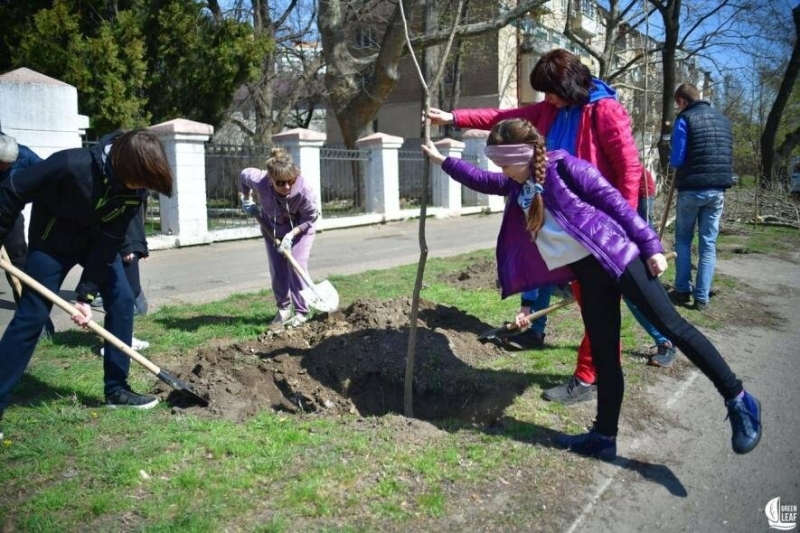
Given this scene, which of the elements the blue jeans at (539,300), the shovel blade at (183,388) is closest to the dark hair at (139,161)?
the shovel blade at (183,388)

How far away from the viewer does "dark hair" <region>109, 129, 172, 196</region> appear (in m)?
3.35

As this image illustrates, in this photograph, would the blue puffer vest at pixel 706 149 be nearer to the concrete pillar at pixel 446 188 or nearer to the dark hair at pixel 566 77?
the dark hair at pixel 566 77

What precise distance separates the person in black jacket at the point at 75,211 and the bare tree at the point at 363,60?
12773 millimetres

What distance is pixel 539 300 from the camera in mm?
5051

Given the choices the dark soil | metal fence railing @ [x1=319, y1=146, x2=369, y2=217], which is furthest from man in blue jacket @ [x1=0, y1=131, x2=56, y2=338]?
metal fence railing @ [x1=319, y1=146, x2=369, y2=217]

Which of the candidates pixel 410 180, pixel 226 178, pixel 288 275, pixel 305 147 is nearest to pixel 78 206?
pixel 288 275

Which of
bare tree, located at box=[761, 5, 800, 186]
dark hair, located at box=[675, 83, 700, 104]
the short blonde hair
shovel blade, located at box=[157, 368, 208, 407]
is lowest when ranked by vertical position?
shovel blade, located at box=[157, 368, 208, 407]

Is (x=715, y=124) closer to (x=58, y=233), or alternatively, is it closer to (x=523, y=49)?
(x=58, y=233)

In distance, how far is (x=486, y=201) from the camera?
20656mm

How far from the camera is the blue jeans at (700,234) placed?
20.9 ft

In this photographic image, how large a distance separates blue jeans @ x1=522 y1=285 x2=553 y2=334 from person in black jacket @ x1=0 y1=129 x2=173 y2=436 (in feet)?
9.16

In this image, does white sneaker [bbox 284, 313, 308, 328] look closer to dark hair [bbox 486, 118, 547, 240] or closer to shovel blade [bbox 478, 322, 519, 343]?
shovel blade [bbox 478, 322, 519, 343]

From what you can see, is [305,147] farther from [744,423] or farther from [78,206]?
[744,423]

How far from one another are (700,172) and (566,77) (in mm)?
3171
